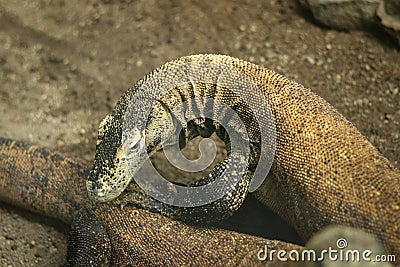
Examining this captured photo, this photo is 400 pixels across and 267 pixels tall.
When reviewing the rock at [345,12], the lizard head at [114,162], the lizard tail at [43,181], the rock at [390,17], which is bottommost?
the lizard tail at [43,181]

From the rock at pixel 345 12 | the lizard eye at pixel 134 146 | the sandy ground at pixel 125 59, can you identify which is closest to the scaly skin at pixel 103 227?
the sandy ground at pixel 125 59

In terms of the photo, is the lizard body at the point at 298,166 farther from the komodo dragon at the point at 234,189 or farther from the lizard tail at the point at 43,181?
the lizard tail at the point at 43,181

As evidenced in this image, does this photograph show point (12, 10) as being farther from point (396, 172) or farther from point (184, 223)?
point (396, 172)

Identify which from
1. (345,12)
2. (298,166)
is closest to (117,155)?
(298,166)

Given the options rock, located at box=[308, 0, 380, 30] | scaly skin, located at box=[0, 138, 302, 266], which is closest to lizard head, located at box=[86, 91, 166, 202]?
scaly skin, located at box=[0, 138, 302, 266]

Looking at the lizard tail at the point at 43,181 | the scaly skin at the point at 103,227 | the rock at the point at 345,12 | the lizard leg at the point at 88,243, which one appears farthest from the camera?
the rock at the point at 345,12

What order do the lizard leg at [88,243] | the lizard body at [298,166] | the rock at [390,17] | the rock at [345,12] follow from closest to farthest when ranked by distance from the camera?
the lizard body at [298,166] < the lizard leg at [88,243] < the rock at [390,17] < the rock at [345,12]

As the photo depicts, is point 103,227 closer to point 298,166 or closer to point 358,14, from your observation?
point 298,166
